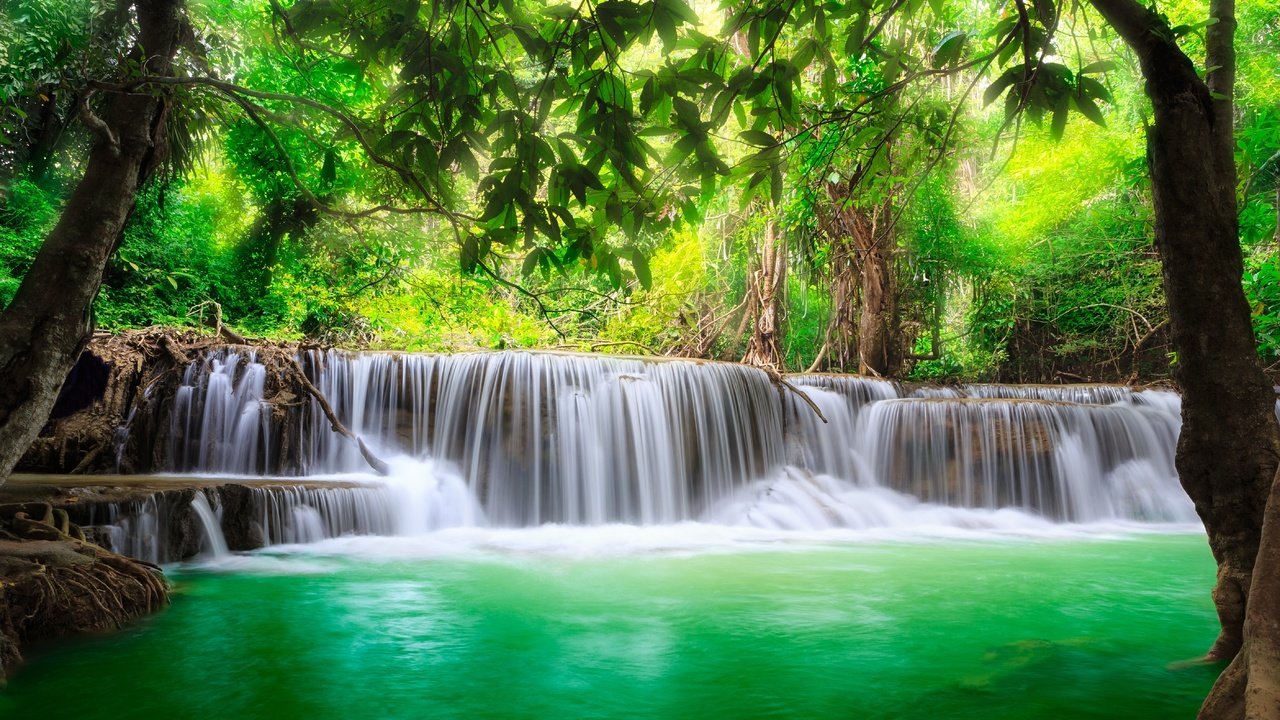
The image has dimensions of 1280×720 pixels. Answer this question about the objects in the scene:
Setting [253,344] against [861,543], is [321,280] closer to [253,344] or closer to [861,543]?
[253,344]

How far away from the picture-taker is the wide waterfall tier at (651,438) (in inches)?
396

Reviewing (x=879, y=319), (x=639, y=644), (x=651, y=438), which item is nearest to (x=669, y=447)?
(x=651, y=438)

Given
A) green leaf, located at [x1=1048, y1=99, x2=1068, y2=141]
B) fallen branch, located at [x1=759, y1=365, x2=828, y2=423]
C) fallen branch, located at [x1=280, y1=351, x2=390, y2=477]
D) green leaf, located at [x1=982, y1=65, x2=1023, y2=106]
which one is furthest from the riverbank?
fallen branch, located at [x1=759, y1=365, x2=828, y2=423]

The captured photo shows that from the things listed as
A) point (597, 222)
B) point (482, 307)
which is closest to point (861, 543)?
point (482, 307)

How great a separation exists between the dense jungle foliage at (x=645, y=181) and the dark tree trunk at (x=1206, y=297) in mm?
194

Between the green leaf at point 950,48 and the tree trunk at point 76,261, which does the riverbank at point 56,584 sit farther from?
the green leaf at point 950,48

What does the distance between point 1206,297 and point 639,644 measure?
10.6ft

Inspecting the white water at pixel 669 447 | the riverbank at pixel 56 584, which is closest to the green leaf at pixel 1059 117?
the riverbank at pixel 56 584

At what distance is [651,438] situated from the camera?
439 inches

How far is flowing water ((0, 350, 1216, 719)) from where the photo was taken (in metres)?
3.68

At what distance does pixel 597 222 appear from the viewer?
249 centimetres

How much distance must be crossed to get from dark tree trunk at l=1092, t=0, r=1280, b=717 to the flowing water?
1.15 m

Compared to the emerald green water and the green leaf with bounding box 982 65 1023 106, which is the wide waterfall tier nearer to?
the emerald green water

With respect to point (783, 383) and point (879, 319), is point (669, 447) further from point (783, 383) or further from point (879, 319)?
point (879, 319)
